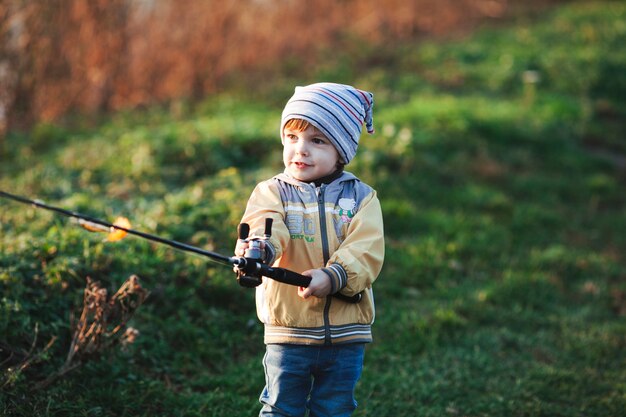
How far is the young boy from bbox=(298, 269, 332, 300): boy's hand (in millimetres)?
99

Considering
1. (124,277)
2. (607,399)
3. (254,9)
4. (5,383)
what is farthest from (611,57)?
(5,383)

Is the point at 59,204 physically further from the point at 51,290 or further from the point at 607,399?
the point at 607,399

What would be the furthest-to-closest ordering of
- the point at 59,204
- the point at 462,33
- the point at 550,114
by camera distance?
the point at 462,33, the point at 550,114, the point at 59,204

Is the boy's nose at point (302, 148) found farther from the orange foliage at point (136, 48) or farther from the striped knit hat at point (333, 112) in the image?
the orange foliage at point (136, 48)

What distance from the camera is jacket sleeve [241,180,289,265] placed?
9.71 feet

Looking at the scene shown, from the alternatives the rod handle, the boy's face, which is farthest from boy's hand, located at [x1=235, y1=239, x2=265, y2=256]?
the boy's face

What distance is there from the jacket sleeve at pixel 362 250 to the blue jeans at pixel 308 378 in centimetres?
31

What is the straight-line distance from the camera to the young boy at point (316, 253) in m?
3.05

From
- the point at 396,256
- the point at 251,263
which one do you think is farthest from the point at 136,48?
the point at 251,263

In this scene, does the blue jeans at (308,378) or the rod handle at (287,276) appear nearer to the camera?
the rod handle at (287,276)

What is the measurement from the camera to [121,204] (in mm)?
6094

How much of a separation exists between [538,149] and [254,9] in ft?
15.6

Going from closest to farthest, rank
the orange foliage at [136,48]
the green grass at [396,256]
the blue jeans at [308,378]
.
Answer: the blue jeans at [308,378] < the green grass at [396,256] < the orange foliage at [136,48]

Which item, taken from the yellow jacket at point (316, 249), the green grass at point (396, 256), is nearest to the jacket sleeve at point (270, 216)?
the yellow jacket at point (316, 249)
